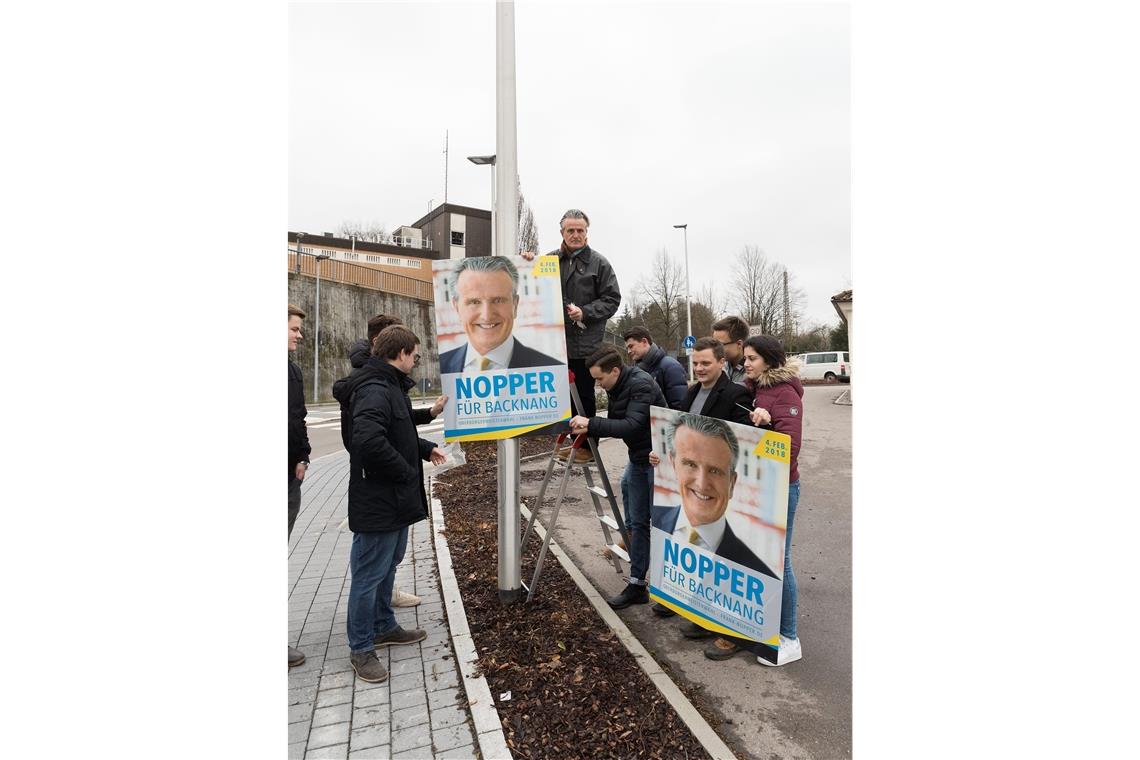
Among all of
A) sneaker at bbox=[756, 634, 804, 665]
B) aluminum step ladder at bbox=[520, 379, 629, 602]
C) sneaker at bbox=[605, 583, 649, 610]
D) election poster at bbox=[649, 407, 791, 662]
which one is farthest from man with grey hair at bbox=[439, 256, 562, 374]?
sneaker at bbox=[756, 634, 804, 665]

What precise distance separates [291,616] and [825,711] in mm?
3640

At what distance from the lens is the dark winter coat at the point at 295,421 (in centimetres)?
395

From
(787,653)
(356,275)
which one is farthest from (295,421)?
(356,275)

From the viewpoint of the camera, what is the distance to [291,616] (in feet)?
14.2

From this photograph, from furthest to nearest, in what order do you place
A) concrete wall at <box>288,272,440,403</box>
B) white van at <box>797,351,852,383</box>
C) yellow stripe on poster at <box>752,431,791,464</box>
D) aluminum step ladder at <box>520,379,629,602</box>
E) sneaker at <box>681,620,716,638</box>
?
white van at <box>797,351,852,383</box> < concrete wall at <box>288,272,440,403</box> < aluminum step ladder at <box>520,379,629,602</box> < sneaker at <box>681,620,716,638</box> < yellow stripe on poster at <box>752,431,791,464</box>

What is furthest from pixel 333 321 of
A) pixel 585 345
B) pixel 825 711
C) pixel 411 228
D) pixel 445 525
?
pixel 825 711

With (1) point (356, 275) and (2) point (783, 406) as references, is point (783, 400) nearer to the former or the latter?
(2) point (783, 406)

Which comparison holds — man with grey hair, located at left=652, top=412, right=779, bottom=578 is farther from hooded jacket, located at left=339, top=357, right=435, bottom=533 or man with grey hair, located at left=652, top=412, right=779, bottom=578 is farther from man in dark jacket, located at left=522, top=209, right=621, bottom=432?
hooded jacket, located at left=339, top=357, right=435, bottom=533

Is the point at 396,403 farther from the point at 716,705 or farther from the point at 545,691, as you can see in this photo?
the point at 716,705

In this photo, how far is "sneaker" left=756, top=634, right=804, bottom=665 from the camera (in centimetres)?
380

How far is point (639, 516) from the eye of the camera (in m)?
4.67

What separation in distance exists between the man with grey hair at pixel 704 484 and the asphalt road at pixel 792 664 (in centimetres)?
76

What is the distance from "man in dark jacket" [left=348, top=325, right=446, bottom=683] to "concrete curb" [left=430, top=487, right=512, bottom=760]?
1.60ft

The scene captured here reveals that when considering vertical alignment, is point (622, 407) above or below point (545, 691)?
above
